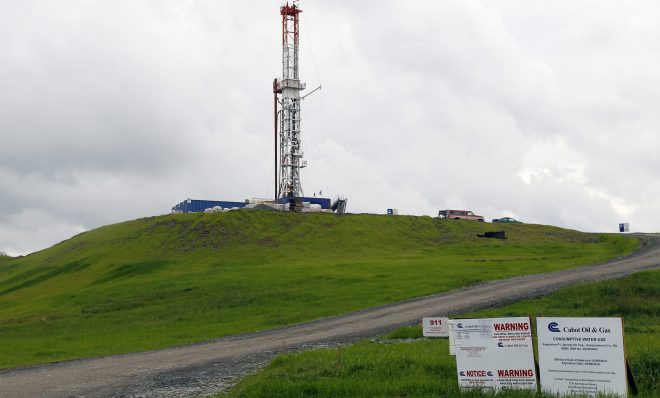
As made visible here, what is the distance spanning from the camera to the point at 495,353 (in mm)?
11984

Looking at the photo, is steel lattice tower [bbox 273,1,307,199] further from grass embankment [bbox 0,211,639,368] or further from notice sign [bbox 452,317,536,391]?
notice sign [bbox 452,317,536,391]

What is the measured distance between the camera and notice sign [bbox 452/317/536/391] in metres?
11.7

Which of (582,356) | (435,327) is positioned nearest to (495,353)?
(582,356)

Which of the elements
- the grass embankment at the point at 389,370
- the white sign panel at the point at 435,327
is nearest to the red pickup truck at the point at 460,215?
the grass embankment at the point at 389,370

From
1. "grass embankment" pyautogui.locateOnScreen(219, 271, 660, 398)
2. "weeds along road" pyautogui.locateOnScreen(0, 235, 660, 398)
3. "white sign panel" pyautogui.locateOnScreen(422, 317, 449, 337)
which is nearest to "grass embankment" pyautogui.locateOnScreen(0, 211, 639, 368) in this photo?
"weeds along road" pyautogui.locateOnScreen(0, 235, 660, 398)

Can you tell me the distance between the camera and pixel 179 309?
39031mm

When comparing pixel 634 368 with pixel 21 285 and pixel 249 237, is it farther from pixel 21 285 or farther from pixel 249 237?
pixel 21 285

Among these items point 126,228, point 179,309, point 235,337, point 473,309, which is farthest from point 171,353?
point 126,228

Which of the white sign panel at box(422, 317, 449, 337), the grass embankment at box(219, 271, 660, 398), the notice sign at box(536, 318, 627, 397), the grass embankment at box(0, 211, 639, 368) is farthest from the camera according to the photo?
the grass embankment at box(0, 211, 639, 368)

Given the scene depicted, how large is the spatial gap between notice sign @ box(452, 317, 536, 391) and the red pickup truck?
3292 inches

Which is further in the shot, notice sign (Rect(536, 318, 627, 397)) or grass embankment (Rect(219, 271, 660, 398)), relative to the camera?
grass embankment (Rect(219, 271, 660, 398))

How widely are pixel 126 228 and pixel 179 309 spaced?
162 ft

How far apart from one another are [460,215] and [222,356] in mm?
79409

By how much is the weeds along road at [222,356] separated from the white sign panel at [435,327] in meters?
4.91
